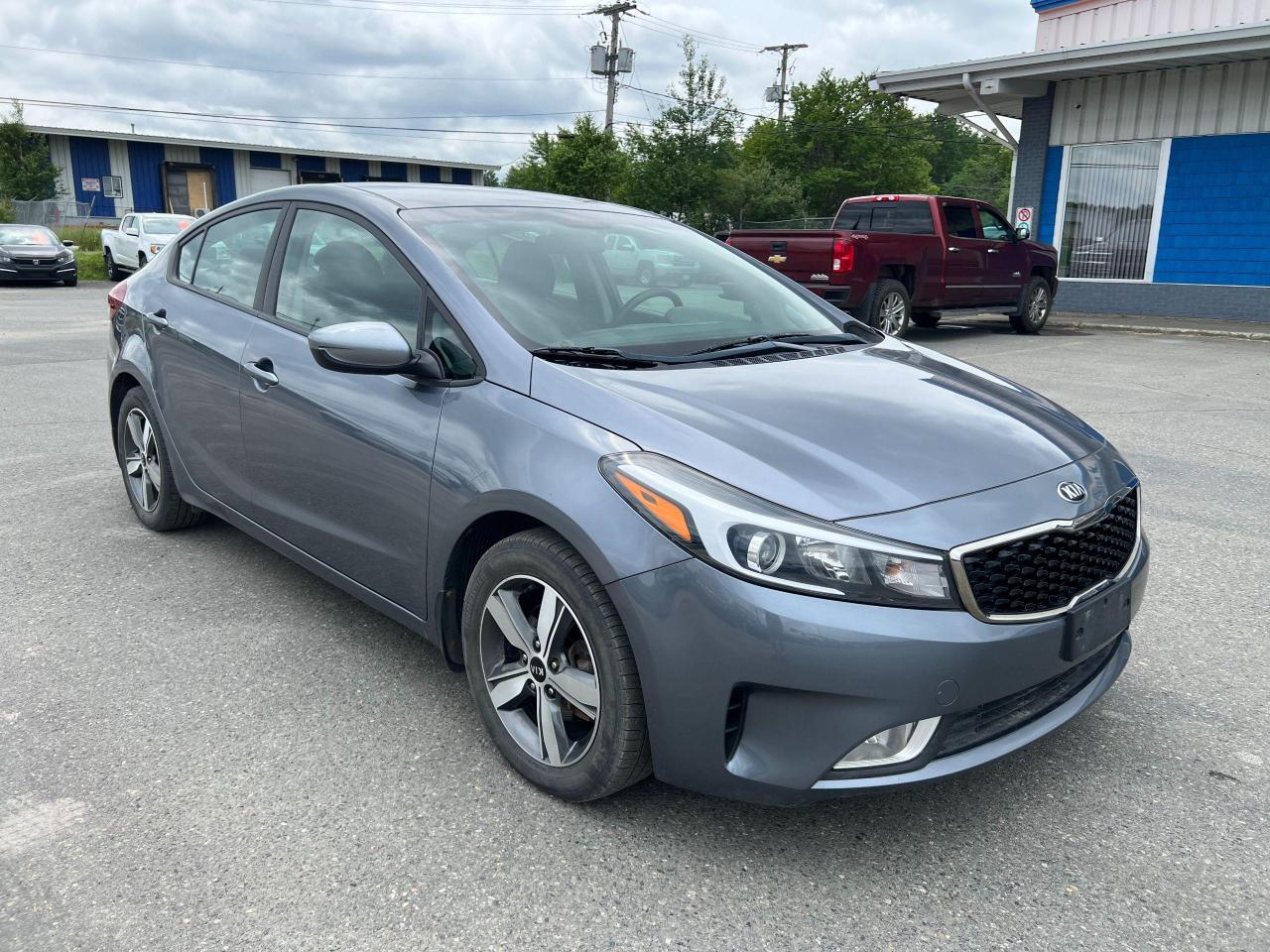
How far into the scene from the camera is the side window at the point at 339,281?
10.8 feet

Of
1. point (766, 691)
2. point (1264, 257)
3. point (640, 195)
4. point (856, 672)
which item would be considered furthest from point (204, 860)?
point (640, 195)

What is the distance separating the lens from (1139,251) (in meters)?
17.7

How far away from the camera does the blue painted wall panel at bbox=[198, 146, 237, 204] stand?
4725 centimetres

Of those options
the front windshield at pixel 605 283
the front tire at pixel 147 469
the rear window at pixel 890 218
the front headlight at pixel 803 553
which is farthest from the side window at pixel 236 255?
the rear window at pixel 890 218

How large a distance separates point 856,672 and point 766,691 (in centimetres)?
20

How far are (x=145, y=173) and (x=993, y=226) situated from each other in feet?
137

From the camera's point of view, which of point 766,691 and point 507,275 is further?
point 507,275

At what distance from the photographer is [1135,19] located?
17953mm

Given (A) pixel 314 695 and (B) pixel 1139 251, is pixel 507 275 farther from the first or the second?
(B) pixel 1139 251

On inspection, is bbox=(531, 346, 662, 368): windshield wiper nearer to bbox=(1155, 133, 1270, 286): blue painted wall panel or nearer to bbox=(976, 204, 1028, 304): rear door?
Answer: bbox=(976, 204, 1028, 304): rear door

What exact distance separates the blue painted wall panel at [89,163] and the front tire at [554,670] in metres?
49.2

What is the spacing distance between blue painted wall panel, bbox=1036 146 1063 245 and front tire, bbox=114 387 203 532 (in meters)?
17.2

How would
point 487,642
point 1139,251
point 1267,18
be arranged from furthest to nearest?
point 1139,251 < point 1267,18 < point 487,642

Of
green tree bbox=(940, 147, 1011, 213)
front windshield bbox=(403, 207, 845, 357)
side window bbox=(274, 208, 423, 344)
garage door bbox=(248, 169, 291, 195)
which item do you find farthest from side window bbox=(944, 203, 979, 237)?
green tree bbox=(940, 147, 1011, 213)
